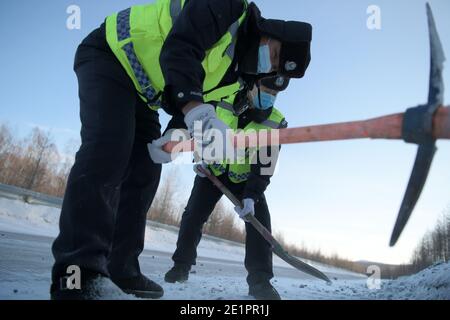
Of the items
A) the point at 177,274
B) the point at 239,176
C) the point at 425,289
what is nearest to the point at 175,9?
the point at 239,176

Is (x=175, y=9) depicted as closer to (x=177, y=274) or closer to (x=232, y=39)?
(x=232, y=39)

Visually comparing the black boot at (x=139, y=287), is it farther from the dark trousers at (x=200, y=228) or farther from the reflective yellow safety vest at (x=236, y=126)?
the reflective yellow safety vest at (x=236, y=126)

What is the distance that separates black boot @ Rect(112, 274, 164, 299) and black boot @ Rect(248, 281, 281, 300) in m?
0.81

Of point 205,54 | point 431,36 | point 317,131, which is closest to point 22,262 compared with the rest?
point 205,54

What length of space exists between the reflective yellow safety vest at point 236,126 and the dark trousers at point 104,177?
1088 millimetres

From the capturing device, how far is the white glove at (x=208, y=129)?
143cm

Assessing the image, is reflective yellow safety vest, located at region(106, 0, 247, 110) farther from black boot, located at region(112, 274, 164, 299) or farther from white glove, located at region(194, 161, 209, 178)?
white glove, located at region(194, 161, 209, 178)

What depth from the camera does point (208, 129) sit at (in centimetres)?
145

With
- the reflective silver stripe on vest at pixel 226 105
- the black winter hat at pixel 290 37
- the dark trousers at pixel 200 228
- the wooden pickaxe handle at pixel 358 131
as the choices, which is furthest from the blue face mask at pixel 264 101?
the wooden pickaxe handle at pixel 358 131

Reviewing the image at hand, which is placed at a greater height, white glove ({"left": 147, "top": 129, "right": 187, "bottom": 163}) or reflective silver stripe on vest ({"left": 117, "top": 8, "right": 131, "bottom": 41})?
reflective silver stripe on vest ({"left": 117, "top": 8, "right": 131, "bottom": 41})

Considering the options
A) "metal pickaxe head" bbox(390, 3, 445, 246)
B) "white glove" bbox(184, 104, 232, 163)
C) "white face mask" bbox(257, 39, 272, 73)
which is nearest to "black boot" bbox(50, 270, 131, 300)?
"white glove" bbox(184, 104, 232, 163)

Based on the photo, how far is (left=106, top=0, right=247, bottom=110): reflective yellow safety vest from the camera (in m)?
1.64

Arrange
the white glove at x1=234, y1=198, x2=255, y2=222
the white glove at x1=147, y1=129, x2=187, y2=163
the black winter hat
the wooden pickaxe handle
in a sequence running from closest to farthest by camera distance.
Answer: the wooden pickaxe handle → the black winter hat → the white glove at x1=147, y1=129, x2=187, y2=163 → the white glove at x1=234, y1=198, x2=255, y2=222

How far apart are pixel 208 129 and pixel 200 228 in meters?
1.78
